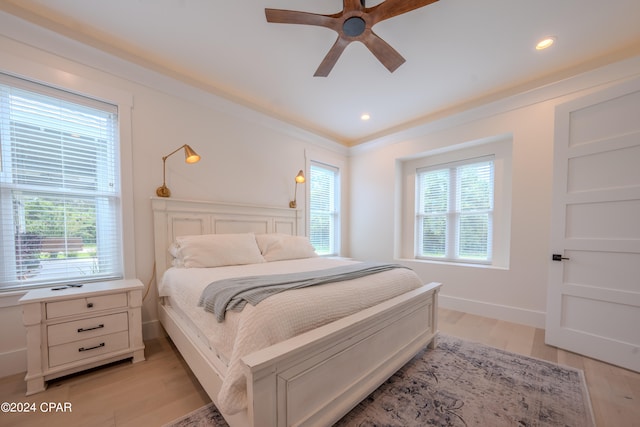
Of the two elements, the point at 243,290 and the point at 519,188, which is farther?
the point at 519,188

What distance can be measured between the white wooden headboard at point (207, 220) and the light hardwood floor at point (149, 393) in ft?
2.84

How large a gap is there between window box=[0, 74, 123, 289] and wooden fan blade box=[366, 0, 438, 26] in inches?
93.1

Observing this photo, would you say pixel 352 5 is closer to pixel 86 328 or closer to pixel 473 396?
pixel 473 396

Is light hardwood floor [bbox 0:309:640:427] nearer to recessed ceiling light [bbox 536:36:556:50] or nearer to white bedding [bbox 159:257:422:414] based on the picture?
white bedding [bbox 159:257:422:414]

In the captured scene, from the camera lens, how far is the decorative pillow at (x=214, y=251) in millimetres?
2215

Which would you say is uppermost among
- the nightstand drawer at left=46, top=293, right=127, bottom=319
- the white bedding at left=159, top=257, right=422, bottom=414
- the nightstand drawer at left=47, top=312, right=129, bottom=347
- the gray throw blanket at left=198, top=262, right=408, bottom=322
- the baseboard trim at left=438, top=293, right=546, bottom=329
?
the gray throw blanket at left=198, top=262, right=408, bottom=322

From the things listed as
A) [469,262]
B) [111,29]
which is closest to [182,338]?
[111,29]

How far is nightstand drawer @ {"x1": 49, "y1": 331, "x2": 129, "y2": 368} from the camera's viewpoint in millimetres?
1644

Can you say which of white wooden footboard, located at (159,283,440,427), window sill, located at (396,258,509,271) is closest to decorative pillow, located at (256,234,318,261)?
white wooden footboard, located at (159,283,440,427)

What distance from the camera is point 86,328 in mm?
1734

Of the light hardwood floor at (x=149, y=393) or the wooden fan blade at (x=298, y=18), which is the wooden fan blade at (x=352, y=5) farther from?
the light hardwood floor at (x=149, y=393)

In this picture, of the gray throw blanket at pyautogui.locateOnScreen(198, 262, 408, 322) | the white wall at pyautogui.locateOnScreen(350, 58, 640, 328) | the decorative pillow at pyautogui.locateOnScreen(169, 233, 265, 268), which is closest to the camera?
the gray throw blanket at pyautogui.locateOnScreen(198, 262, 408, 322)

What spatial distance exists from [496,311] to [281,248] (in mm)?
2657

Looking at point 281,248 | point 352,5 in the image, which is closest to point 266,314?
point 281,248
